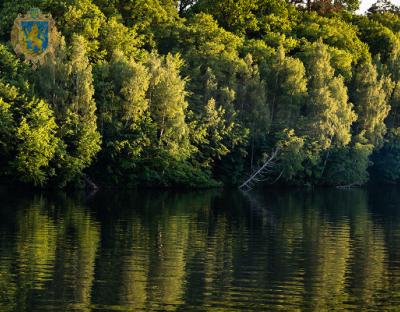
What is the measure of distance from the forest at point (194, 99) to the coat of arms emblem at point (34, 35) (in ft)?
3.76

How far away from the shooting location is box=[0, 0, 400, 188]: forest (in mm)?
66438

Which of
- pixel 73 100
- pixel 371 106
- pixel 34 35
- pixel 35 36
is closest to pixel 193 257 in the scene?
pixel 73 100

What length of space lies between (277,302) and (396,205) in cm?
4006

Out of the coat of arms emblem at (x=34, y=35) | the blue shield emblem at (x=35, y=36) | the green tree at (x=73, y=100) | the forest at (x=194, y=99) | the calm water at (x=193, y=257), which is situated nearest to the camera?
the calm water at (x=193, y=257)

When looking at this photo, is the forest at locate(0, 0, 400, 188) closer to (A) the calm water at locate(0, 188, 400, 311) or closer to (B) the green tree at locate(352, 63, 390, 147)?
(B) the green tree at locate(352, 63, 390, 147)

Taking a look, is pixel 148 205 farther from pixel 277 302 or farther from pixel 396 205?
pixel 277 302

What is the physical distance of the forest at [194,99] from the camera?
218 ft

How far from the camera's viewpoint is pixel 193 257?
3256 centimetres

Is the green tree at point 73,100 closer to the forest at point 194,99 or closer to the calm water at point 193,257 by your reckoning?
the forest at point 194,99

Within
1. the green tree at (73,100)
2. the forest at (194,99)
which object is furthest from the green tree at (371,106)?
the green tree at (73,100)

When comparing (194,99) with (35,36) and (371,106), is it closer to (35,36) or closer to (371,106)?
(35,36)

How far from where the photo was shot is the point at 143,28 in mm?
83562

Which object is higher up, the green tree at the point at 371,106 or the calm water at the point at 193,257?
the green tree at the point at 371,106

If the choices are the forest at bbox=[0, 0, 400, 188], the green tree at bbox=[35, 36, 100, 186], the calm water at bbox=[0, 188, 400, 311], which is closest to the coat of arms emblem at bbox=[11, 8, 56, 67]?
the forest at bbox=[0, 0, 400, 188]
